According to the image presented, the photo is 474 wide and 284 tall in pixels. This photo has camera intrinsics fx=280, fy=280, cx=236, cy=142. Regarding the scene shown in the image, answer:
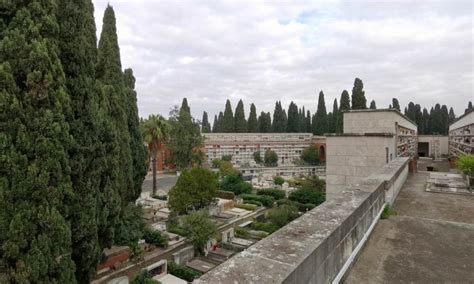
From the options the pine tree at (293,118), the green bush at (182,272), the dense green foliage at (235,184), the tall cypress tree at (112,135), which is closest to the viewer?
the tall cypress tree at (112,135)

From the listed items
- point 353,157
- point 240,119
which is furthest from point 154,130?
point 240,119

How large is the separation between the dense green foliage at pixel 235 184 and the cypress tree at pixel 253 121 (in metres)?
21.5

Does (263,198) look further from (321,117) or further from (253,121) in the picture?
(321,117)

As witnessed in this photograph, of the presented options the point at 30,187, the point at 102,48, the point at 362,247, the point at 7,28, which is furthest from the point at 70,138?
the point at 102,48

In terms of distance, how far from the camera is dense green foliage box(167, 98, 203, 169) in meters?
34.7

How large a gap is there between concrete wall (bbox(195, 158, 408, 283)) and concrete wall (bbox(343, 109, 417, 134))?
8446mm

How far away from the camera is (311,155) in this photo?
143 feet

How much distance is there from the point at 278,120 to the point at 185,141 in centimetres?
2424

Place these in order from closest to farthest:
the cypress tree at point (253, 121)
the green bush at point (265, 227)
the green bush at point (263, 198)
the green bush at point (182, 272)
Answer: the green bush at point (182, 272), the green bush at point (265, 227), the green bush at point (263, 198), the cypress tree at point (253, 121)

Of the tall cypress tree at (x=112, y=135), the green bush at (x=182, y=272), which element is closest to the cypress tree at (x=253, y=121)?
the tall cypress tree at (x=112, y=135)

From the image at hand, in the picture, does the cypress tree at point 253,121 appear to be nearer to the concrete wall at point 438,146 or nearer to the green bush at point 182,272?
the concrete wall at point 438,146

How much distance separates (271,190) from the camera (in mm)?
27734

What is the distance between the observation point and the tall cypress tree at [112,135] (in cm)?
779

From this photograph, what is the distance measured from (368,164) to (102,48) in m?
11.4
